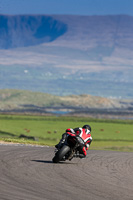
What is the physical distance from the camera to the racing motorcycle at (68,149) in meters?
22.3

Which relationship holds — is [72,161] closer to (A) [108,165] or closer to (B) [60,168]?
(A) [108,165]

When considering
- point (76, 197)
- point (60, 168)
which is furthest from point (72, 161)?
point (76, 197)

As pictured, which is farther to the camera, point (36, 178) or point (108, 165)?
point (108, 165)

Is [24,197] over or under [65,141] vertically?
under

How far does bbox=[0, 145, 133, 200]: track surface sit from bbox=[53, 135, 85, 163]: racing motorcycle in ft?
1.13

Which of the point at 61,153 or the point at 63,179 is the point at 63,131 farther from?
the point at 63,179

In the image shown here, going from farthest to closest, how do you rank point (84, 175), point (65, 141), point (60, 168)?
point (65, 141) < point (60, 168) < point (84, 175)

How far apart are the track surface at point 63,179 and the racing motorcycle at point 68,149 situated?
1.13 feet

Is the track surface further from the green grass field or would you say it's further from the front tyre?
the green grass field

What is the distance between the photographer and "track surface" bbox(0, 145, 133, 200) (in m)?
14.5

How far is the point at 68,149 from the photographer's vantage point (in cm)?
2253

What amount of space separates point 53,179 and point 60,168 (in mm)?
3241

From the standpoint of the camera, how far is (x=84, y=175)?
18984 mm

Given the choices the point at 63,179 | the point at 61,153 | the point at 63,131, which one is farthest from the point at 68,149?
the point at 63,131
